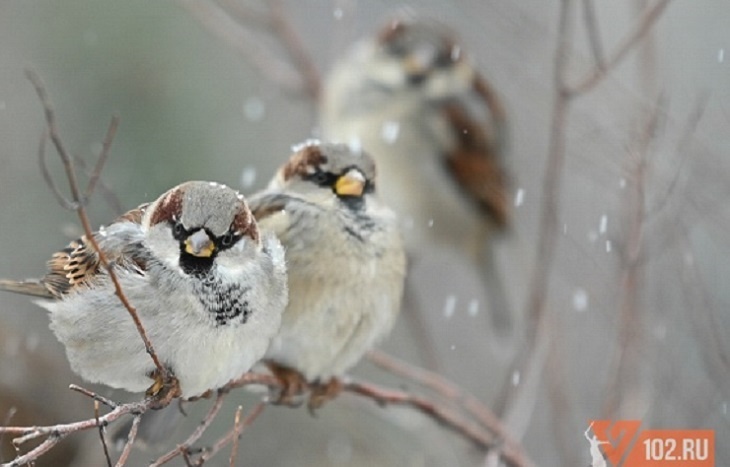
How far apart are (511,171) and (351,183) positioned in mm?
2642

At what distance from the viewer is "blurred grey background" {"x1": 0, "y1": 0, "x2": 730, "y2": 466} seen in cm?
347

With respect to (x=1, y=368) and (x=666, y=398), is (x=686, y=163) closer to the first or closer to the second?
(x=666, y=398)

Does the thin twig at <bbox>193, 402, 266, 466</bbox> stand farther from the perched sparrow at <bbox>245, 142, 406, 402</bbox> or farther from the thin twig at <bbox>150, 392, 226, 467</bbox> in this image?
the perched sparrow at <bbox>245, 142, 406, 402</bbox>

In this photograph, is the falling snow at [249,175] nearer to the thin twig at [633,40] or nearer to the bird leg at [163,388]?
the thin twig at [633,40]

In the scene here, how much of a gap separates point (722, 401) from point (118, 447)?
1790mm

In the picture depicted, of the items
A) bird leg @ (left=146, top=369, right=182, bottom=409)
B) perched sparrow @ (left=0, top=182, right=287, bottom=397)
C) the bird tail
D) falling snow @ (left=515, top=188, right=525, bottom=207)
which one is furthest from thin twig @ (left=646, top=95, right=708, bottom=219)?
falling snow @ (left=515, top=188, right=525, bottom=207)

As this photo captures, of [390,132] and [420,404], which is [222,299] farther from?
[390,132]

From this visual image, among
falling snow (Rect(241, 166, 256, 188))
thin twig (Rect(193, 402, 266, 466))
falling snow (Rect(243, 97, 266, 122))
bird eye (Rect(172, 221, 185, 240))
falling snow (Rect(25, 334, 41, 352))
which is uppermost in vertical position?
falling snow (Rect(243, 97, 266, 122))

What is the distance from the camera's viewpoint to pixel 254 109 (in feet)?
22.9

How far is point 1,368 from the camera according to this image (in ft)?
13.1

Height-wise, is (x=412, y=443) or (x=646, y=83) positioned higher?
(x=646, y=83)

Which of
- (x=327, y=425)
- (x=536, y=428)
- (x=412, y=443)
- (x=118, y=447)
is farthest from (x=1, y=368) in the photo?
(x=536, y=428)

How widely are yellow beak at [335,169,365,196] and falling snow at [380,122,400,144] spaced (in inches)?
86.3

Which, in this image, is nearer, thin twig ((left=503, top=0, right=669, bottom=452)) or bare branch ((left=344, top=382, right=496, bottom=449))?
bare branch ((left=344, top=382, right=496, bottom=449))
